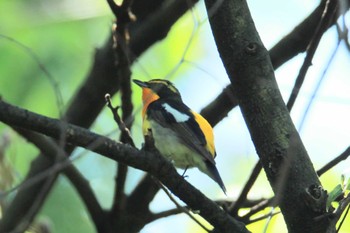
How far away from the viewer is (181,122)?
4734mm

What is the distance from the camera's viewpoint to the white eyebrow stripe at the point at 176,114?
4.76m

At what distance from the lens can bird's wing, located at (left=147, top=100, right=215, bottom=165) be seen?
4.48 metres

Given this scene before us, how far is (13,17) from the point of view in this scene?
5.29 meters

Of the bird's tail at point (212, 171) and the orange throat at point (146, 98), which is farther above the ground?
the orange throat at point (146, 98)

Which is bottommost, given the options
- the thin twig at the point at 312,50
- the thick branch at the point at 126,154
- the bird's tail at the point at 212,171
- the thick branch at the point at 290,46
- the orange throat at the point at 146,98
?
the thick branch at the point at 126,154

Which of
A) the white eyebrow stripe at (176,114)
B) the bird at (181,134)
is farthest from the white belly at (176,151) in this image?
Answer: the white eyebrow stripe at (176,114)

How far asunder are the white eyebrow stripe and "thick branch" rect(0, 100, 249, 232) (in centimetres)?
188

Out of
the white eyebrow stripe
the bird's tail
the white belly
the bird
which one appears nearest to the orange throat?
the bird

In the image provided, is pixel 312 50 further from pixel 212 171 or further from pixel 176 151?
pixel 176 151

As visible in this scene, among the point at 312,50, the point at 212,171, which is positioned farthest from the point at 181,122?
the point at 312,50

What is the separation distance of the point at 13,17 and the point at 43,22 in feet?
0.84

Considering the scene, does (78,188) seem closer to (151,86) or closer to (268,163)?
(151,86)

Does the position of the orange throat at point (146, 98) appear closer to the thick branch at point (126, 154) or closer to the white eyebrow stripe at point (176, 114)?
the white eyebrow stripe at point (176, 114)

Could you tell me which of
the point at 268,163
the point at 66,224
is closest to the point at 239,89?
the point at 268,163
